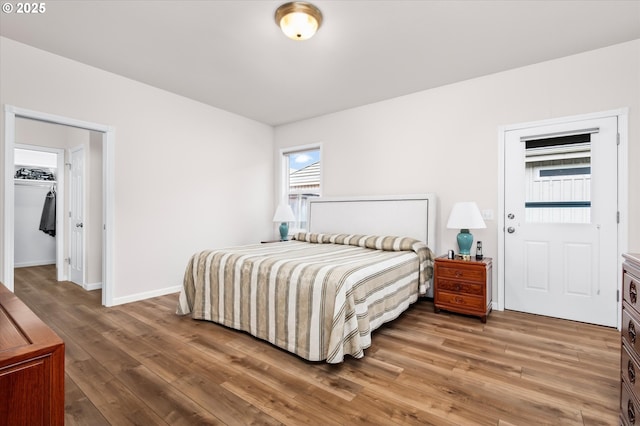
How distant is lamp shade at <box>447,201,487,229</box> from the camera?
3.00 meters

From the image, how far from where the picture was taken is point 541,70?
3.07 metres

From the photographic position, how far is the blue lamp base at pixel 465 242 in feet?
10.3

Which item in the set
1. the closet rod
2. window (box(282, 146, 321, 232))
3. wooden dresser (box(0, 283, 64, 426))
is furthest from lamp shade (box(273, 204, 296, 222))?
the closet rod

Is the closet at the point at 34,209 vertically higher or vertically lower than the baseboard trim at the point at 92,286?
higher

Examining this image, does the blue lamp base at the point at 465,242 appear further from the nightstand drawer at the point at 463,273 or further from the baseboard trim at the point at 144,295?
the baseboard trim at the point at 144,295

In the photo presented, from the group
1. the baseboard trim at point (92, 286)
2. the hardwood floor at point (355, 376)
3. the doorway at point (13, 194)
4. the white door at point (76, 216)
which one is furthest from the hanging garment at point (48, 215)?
the hardwood floor at point (355, 376)

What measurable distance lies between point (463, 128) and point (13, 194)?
15.1ft

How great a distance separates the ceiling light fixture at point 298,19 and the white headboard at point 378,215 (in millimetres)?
2186

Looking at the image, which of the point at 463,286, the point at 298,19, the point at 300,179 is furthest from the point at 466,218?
the point at 300,179

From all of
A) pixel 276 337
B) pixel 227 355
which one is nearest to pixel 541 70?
pixel 276 337

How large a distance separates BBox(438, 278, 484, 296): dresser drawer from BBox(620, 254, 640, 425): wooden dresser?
1.46 m

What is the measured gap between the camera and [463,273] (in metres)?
3.01

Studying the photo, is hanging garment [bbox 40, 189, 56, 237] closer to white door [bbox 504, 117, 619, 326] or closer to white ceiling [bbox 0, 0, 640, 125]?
white ceiling [bbox 0, 0, 640, 125]

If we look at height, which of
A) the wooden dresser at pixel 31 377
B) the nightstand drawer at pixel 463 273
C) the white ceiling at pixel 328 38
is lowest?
the nightstand drawer at pixel 463 273
